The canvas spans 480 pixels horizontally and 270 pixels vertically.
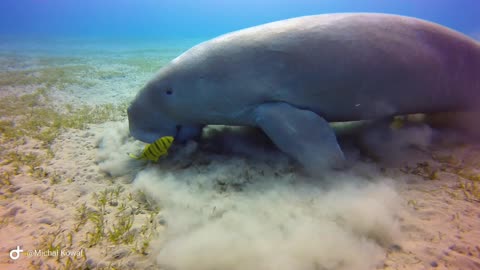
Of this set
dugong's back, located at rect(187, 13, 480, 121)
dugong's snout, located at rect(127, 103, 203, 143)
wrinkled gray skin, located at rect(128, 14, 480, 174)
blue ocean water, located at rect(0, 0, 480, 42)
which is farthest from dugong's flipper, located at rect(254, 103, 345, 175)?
blue ocean water, located at rect(0, 0, 480, 42)

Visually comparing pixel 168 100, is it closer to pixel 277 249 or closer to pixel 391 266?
pixel 277 249

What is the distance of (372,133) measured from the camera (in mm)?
3184

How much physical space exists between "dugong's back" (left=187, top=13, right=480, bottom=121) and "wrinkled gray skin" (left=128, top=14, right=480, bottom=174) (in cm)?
1

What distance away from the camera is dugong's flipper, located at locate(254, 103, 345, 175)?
238 centimetres

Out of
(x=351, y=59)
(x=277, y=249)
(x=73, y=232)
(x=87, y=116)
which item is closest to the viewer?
(x=277, y=249)

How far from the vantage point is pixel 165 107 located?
9.82 ft

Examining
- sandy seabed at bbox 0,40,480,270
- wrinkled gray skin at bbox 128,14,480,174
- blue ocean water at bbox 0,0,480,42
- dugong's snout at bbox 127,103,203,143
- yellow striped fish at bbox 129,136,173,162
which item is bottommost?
sandy seabed at bbox 0,40,480,270

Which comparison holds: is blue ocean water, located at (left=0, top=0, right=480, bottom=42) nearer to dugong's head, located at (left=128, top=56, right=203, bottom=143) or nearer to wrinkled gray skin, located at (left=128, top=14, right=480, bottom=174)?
dugong's head, located at (left=128, top=56, right=203, bottom=143)

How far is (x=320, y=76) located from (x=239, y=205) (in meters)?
1.59

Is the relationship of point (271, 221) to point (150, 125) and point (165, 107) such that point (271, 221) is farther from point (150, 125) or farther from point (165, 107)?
point (150, 125)

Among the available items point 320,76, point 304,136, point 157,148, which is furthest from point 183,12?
point 304,136

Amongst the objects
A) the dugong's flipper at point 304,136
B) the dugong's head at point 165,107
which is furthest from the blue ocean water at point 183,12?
the dugong's flipper at point 304,136

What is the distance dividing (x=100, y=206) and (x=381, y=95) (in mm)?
3165

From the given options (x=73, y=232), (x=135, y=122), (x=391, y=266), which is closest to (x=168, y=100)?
(x=135, y=122)
